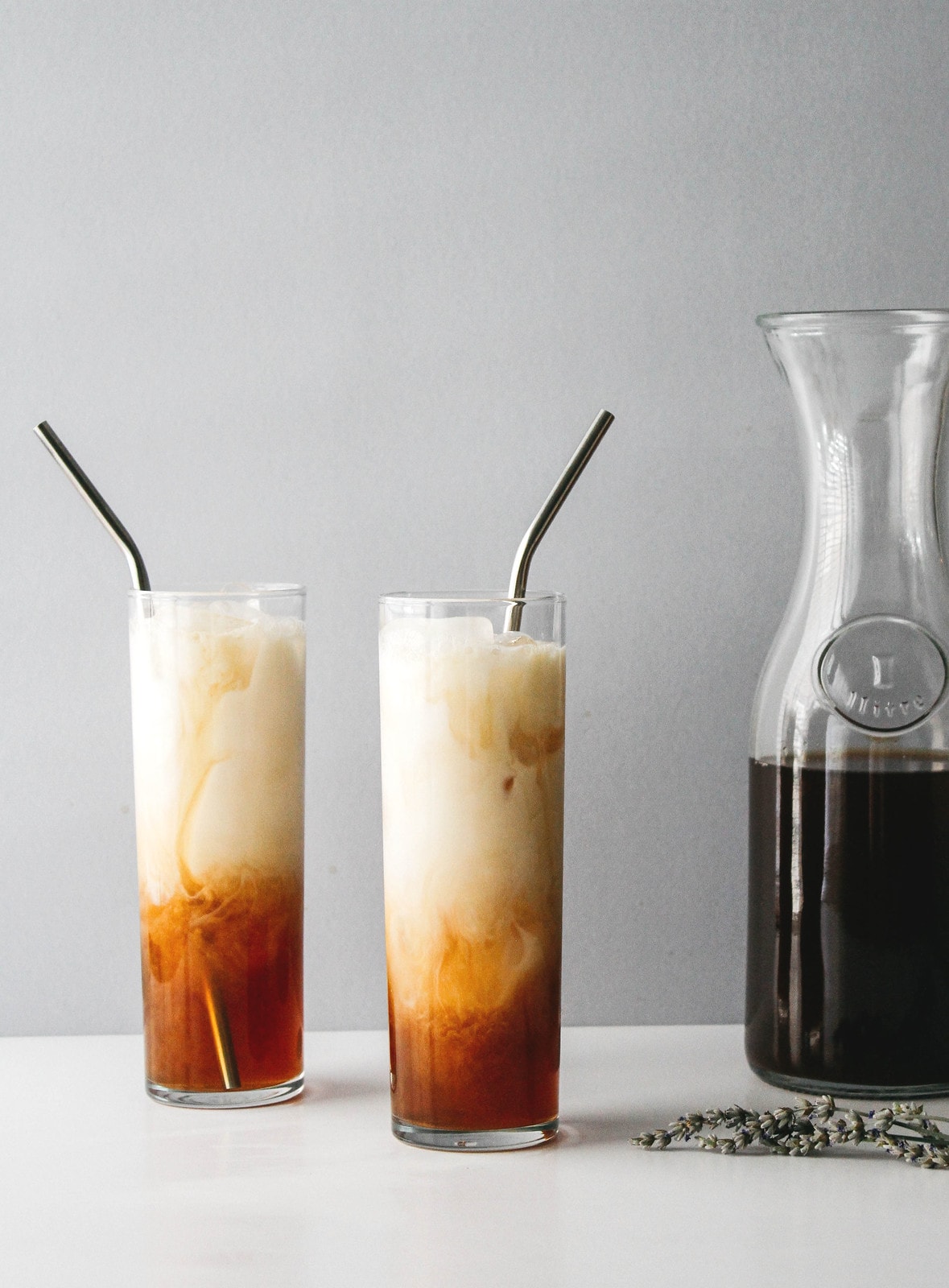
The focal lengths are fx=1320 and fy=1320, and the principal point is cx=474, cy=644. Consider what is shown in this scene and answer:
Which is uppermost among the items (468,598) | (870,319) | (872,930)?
(870,319)

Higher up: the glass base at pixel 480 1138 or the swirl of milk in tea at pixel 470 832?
the swirl of milk in tea at pixel 470 832

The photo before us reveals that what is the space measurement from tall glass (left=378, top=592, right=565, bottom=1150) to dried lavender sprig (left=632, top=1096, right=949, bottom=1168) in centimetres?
9

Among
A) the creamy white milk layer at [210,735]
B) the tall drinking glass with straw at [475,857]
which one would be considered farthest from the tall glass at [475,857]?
the creamy white milk layer at [210,735]

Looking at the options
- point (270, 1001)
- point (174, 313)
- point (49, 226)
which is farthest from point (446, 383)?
point (270, 1001)

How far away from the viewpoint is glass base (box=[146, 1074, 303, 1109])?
2.82ft

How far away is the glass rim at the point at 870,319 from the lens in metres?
0.85

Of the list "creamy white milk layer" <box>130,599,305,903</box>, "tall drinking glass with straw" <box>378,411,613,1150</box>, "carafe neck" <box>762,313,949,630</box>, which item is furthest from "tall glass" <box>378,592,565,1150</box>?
"carafe neck" <box>762,313,949,630</box>

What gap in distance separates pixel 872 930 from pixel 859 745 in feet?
0.39

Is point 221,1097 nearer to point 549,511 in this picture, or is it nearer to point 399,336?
point 549,511

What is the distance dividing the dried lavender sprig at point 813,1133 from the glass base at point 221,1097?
0.79 feet

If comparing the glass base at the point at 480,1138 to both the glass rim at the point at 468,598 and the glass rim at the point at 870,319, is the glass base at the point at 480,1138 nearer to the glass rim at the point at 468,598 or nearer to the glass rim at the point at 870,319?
the glass rim at the point at 468,598

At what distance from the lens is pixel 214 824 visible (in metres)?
0.85

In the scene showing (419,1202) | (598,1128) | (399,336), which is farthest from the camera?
(399,336)

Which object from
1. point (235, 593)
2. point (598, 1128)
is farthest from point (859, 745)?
point (235, 593)
